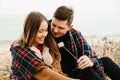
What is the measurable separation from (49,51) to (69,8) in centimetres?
60

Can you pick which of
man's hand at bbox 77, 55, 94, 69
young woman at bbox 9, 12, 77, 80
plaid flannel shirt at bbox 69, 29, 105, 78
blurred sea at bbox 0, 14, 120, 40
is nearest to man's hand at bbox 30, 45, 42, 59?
young woman at bbox 9, 12, 77, 80

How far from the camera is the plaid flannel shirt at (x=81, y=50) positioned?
3715mm

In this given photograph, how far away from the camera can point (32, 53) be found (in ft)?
10.1

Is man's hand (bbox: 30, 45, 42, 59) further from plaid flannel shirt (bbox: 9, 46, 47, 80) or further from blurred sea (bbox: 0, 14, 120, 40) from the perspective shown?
blurred sea (bbox: 0, 14, 120, 40)

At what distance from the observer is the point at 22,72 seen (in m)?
3.09

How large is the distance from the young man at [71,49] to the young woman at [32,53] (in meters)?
0.34

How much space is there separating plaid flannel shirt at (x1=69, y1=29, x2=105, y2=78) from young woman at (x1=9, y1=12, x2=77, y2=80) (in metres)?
0.52

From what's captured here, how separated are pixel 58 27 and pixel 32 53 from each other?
56 cm

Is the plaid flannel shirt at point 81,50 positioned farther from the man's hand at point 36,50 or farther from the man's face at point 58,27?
the man's hand at point 36,50

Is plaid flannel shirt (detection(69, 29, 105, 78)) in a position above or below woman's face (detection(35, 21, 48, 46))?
below

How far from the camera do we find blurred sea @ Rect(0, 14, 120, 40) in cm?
857

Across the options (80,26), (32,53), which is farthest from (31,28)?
(80,26)

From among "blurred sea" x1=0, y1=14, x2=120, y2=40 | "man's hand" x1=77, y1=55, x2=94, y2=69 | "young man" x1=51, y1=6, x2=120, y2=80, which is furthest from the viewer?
"blurred sea" x1=0, y1=14, x2=120, y2=40

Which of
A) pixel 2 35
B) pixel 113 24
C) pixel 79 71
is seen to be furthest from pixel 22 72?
pixel 113 24
